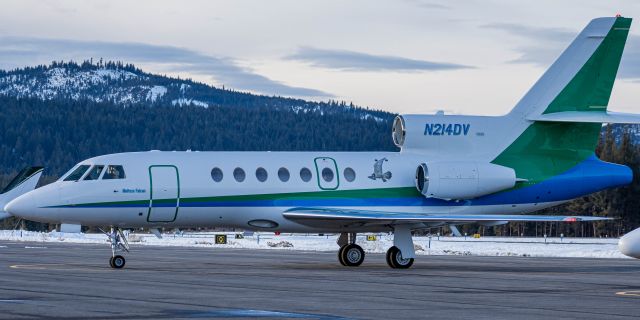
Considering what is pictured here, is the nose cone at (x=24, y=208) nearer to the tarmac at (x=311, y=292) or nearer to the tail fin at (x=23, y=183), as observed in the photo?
the tarmac at (x=311, y=292)

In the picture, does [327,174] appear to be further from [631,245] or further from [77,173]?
[631,245]

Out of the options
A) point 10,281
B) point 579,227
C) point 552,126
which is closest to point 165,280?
point 10,281

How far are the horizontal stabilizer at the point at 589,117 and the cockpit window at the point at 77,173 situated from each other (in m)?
13.2

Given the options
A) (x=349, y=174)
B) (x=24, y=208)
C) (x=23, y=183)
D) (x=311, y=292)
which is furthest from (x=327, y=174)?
(x=23, y=183)

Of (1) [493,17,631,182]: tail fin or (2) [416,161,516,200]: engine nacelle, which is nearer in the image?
(2) [416,161,516,200]: engine nacelle

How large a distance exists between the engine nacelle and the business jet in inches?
1.2

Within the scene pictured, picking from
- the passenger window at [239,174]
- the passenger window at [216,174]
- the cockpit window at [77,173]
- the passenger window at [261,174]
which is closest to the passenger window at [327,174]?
the passenger window at [261,174]

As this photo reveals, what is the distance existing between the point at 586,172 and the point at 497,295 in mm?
14191

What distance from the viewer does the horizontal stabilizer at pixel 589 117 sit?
32.6 m

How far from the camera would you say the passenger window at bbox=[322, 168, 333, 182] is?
33125mm

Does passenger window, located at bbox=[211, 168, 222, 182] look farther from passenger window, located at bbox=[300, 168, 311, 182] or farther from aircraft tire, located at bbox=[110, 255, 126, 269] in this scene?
aircraft tire, located at bbox=[110, 255, 126, 269]

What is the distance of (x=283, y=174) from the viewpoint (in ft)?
108

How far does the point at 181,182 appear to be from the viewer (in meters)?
31.4

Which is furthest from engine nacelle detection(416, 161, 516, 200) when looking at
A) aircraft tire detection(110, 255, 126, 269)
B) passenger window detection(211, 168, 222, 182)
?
aircraft tire detection(110, 255, 126, 269)
